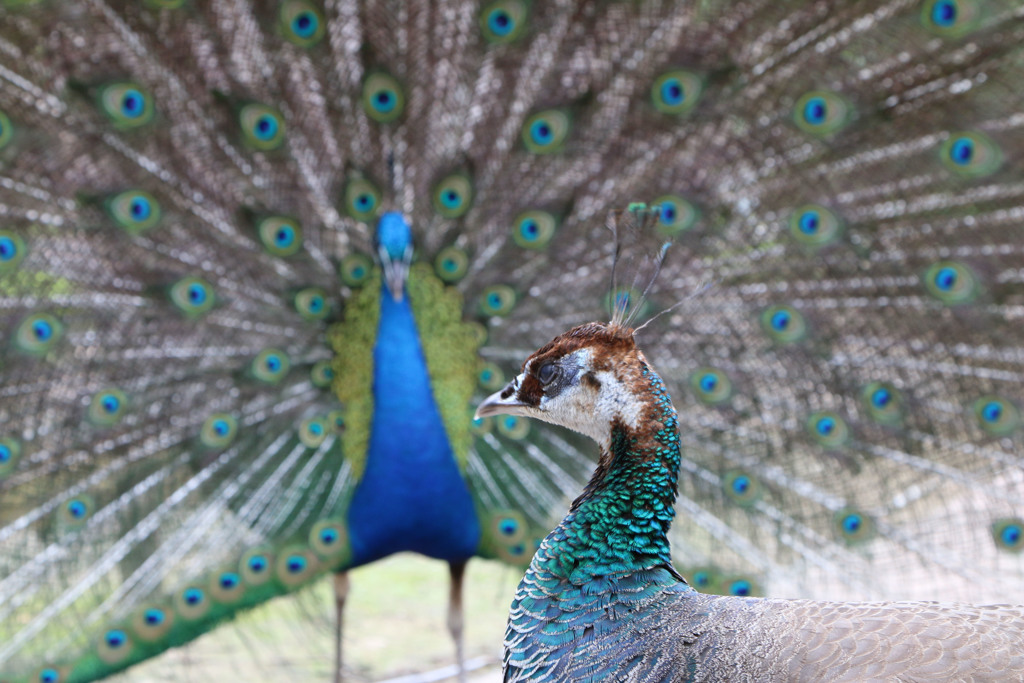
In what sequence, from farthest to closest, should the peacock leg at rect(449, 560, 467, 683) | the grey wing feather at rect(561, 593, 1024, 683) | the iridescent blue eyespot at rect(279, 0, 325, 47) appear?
the peacock leg at rect(449, 560, 467, 683), the iridescent blue eyespot at rect(279, 0, 325, 47), the grey wing feather at rect(561, 593, 1024, 683)

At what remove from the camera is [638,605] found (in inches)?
36.1

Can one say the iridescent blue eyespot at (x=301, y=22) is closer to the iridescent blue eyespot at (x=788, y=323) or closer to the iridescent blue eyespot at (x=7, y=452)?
the iridescent blue eyespot at (x=7, y=452)

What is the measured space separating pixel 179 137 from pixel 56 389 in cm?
54

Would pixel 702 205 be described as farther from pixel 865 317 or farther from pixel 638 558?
pixel 638 558

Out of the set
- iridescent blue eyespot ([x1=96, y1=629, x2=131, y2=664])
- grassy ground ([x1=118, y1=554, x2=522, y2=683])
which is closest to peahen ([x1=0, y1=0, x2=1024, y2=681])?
iridescent blue eyespot ([x1=96, y1=629, x2=131, y2=664])

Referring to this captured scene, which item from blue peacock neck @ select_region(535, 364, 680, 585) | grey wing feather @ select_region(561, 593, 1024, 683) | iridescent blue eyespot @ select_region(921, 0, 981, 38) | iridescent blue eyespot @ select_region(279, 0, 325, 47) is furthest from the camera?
iridescent blue eyespot @ select_region(279, 0, 325, 47)

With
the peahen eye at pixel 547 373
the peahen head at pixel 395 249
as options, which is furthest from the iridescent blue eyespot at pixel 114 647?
the peahen eye at pixel 547 373

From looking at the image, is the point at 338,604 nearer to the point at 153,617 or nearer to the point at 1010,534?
the point at 153,617

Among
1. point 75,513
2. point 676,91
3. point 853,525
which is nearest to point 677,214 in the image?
point 676,91

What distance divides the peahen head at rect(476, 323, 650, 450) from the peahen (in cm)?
78

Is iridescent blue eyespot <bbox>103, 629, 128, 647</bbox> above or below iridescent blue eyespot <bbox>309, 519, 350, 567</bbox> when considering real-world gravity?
below

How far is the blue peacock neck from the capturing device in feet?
3.04

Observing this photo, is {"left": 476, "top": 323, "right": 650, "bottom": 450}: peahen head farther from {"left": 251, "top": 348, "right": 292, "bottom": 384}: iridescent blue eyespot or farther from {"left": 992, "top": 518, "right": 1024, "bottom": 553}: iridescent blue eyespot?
{"left": 992, "top": 518, "right": 1024, "bottom": 553}: iridescent blue eyespot

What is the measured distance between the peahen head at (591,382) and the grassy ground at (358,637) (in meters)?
1.12
